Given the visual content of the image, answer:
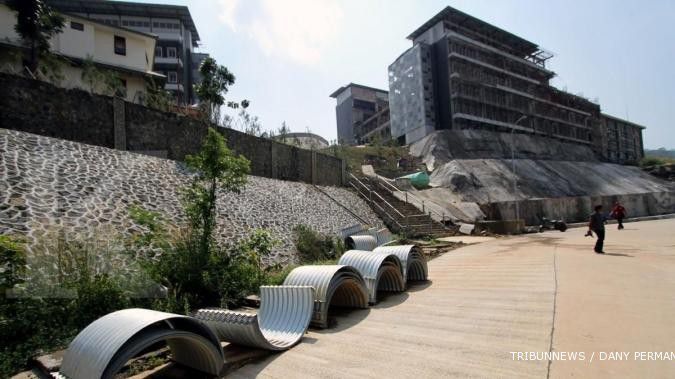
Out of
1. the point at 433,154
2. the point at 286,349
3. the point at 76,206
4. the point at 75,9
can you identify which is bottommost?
the point at 286,349

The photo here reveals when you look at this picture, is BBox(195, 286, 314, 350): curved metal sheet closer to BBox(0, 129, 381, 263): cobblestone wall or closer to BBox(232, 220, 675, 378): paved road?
BBox(232, 220, 675, 378): paved road

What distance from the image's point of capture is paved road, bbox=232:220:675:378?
4.09m

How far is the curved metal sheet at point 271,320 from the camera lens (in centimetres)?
480

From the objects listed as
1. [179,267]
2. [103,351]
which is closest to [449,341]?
[103,351]

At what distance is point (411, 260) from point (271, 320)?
14.5 ft

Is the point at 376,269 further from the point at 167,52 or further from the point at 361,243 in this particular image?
the point at 167,52

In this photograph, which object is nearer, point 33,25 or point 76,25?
point 33,25

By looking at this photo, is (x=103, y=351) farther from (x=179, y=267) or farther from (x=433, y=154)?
(x=433, y=154)

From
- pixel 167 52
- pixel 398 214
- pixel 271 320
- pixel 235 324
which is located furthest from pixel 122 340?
pixel 167 52

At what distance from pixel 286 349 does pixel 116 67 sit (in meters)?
25.9

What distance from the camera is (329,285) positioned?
243 inches

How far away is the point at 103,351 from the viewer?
3.36 metres

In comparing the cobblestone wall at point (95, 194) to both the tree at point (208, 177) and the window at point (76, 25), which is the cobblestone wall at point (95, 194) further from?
the window at point (76, 25)

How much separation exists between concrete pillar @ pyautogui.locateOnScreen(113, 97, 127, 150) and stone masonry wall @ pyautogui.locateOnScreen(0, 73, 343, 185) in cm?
3
